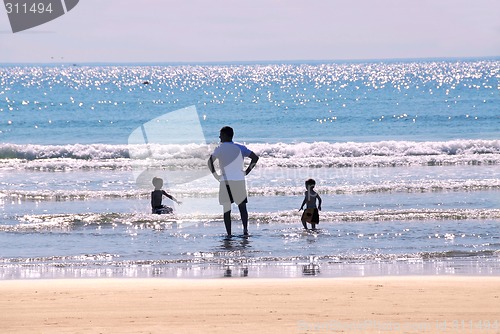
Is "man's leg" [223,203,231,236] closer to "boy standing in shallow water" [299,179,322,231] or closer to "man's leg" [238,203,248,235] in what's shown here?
"man's leg" [238,203,248,235]

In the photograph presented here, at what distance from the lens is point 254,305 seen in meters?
8.48

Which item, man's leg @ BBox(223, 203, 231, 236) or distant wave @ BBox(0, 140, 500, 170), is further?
distant wave @ BBox(0, 140, 500, 170)

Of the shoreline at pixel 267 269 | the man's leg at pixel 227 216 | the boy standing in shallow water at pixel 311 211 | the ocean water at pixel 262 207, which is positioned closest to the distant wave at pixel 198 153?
the ocean water at pixel 262 207

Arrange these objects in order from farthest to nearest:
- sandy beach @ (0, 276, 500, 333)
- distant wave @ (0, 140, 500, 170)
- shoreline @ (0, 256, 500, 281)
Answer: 1. distant wave @ (0, 140, 500, 170)
2. shoreline @ (0, 256, 500, 281)
3. sandy beach @ (0, 276, 500, 333)

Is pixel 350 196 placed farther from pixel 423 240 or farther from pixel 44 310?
pixel 44 310

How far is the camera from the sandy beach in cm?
761

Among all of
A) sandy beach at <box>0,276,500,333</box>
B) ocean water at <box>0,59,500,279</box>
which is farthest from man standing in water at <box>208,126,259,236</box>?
sandy beach at <box>0,276,500,333</box>

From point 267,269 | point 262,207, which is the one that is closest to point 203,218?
point 262,207

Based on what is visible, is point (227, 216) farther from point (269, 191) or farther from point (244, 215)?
point (269, 191)

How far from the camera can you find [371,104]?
2454 inches

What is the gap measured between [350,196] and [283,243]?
5.85 m

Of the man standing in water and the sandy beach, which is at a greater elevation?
the man standing in water

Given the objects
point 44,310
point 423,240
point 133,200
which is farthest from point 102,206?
point 44,310

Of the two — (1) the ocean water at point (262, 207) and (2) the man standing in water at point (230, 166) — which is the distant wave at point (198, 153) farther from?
(2) the man standing in water at point (230, 166)
